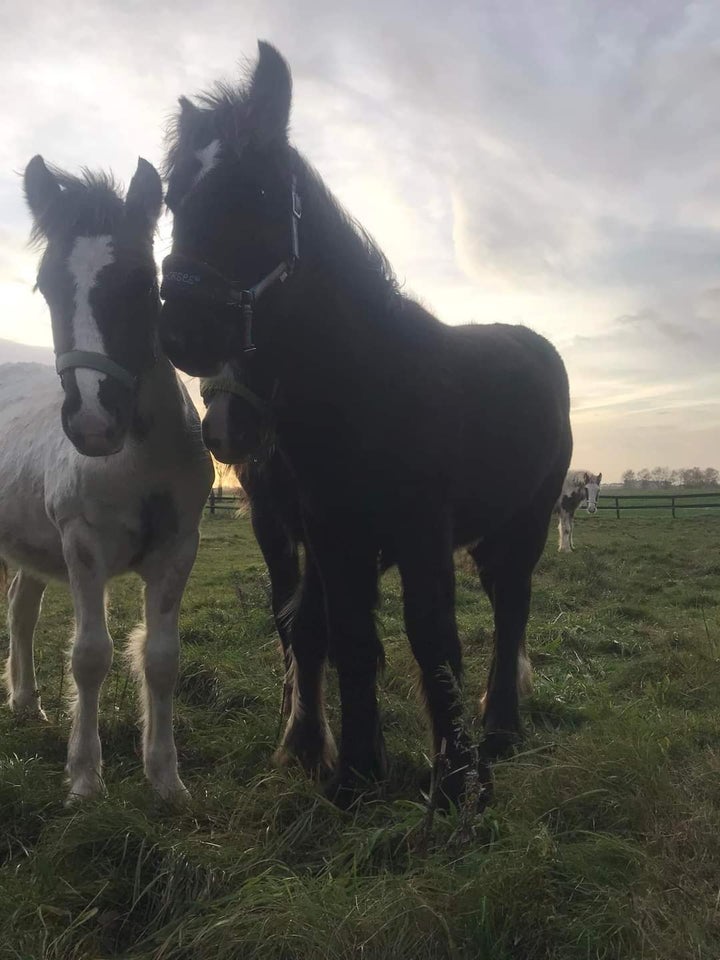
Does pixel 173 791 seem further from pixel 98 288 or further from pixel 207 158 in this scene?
pixel 207 158

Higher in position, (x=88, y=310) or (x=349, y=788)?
(x=88, y=310)

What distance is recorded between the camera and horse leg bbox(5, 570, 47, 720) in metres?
4.10

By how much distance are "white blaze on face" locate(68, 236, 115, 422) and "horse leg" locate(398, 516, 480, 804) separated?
120 centimetres

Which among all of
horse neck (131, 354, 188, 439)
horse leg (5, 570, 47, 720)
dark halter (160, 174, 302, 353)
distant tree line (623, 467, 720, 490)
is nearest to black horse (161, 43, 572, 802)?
dark halter (160, 174, 302, 353)

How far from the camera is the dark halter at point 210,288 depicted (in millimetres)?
2133

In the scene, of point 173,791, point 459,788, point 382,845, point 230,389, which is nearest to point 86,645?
point 173,791

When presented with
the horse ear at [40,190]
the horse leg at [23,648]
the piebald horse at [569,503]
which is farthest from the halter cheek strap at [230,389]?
the piebald horse at [569,503]

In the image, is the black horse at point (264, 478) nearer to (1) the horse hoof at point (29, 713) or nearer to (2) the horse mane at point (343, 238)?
(2) the horse mane at point (343, 238)

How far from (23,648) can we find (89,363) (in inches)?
99.1

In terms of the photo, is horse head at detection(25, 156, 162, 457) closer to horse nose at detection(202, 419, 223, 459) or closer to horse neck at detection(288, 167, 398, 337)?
horse nose at detection(202, 419, 223, 459)

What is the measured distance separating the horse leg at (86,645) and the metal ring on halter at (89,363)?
2.27 feet

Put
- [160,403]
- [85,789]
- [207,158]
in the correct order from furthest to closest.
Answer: [160,403] → [85,789] → [207,158]

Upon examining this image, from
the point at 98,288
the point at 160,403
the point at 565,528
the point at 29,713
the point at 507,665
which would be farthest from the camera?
the point at 565,528

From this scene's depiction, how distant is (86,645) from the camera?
289cm
